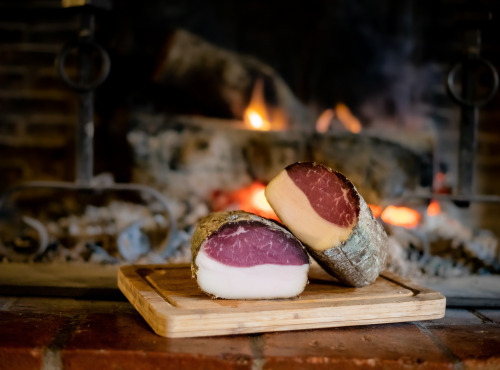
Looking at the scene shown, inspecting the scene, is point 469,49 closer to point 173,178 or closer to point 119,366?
point 173,178

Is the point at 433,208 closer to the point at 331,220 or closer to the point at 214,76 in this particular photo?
the point at 214,76

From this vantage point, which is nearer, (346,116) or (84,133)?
(84,133)

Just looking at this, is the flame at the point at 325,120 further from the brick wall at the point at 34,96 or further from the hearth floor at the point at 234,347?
the hearth floor at the point at 234,347

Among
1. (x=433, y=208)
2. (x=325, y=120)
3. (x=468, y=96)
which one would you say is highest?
(x=468, y=96)

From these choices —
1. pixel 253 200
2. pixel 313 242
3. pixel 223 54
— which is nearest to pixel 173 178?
pixel 253 200

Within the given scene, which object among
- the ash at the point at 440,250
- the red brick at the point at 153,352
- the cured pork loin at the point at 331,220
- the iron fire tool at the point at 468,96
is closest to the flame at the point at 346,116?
the ash at the point at 440,250

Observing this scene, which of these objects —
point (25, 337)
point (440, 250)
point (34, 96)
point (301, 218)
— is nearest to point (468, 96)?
point (440, 250)
